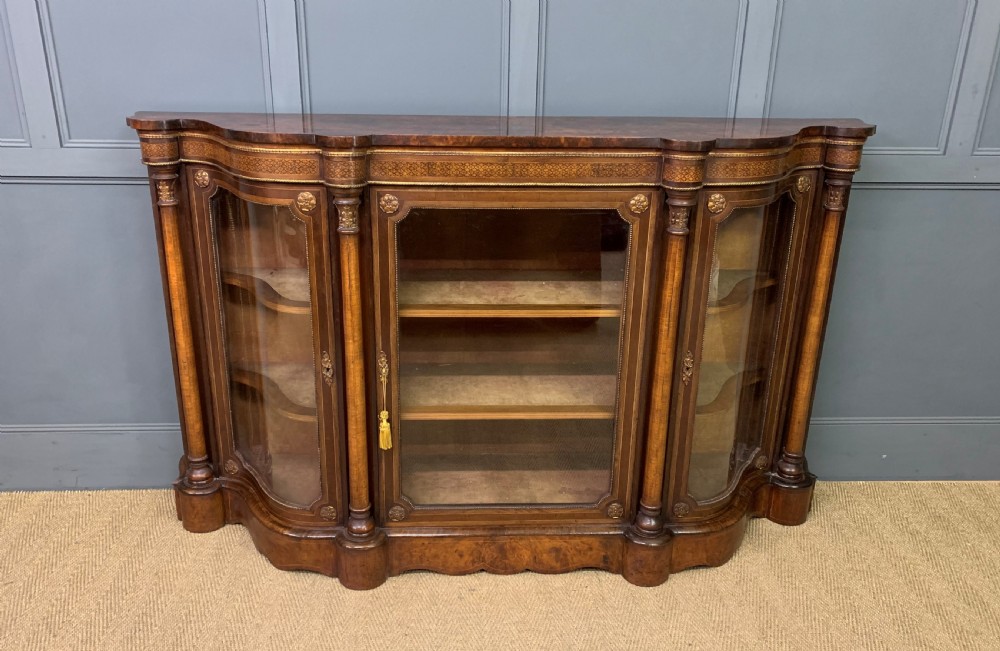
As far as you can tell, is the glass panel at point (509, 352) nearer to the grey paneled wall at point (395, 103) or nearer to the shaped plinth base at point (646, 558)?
the shaped plinth base at point (646, 558)

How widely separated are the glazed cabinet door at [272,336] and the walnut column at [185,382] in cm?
4

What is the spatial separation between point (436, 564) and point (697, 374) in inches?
25.0

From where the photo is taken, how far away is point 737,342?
A: 60.2 inches

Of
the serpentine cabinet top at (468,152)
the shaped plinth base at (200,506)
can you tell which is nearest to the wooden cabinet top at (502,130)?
the serpentine cabinet top at (468,152)

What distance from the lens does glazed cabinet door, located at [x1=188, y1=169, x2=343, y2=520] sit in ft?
4.47

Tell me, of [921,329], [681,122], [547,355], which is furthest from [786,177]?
[921,329]

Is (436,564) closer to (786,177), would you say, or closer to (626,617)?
(626,617)

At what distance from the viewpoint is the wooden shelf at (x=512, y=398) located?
1480 mm

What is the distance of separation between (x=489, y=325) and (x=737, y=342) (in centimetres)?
49

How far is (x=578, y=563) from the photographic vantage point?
5.16 feet

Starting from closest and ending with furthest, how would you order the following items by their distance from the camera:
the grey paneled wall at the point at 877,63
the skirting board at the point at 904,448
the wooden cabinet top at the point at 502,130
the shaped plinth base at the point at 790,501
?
the wooden cabinet top at the point at 502,130 < the grey paneled wall at the point at 877,63 < the shaped plinth base at the point at 790,501 < the skirting board at the point at 904,448

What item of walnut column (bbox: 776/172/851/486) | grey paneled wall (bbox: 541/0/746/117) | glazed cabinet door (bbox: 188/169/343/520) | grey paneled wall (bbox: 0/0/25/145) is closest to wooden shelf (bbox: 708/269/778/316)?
walnut column (bbox: 776/172/851/486)

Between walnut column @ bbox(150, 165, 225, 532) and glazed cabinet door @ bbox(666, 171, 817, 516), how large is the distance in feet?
3.09

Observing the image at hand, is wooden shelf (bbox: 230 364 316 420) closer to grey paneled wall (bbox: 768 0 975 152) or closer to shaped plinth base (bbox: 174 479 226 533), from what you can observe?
shaped plinth base (bbox: 174 479 226 533)
